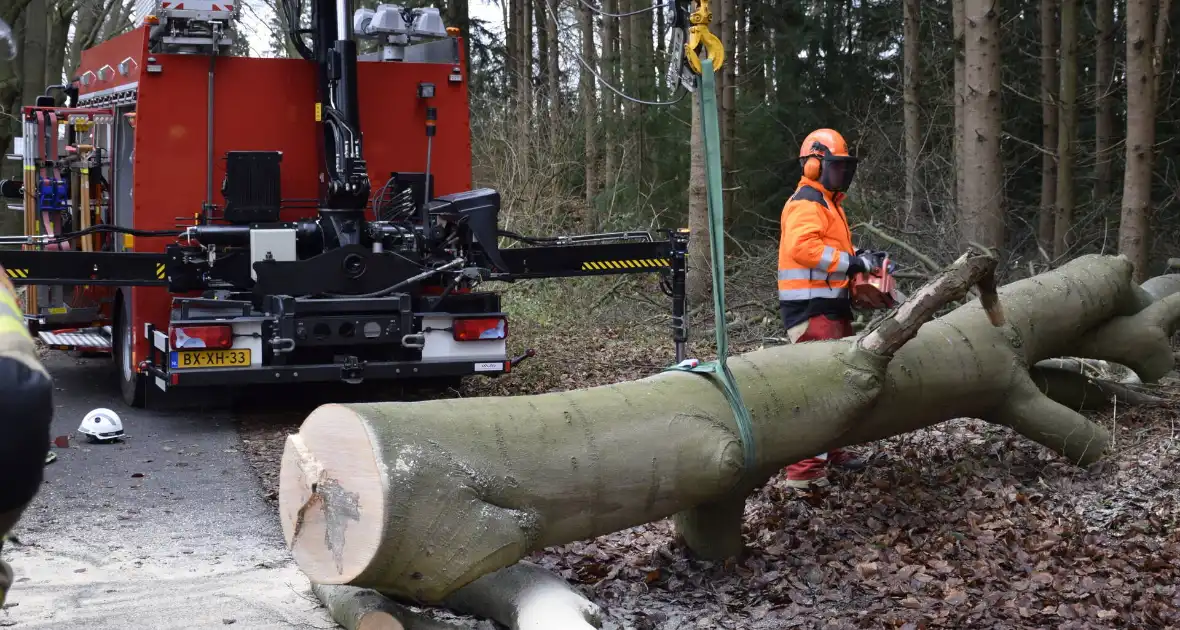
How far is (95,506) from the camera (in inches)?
246

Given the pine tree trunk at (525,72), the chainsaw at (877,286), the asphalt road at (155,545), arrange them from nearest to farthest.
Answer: the asphalt road at (155,545) → the chainsaw at (877,286) → the pine tree trunk at (525,72)

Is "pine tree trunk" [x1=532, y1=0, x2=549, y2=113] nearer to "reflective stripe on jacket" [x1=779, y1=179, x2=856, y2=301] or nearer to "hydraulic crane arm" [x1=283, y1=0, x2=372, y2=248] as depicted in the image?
"hydraulic crane arm" [x1=283, y1=0, x2=372, y2=248]

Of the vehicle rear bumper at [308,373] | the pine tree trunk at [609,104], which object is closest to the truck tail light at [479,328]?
the vehicle rear bumper at [308,373]

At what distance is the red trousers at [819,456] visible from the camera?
19.5 ft

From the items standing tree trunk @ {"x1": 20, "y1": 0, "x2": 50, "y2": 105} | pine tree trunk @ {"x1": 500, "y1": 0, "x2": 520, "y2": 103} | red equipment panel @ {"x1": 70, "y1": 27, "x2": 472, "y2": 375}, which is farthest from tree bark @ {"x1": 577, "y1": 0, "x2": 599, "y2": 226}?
standing tree trunk @ {"x1": 20, "y1": 0, "x2": 50, "y2": 105}

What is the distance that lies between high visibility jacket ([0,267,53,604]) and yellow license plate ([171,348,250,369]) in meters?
6.22

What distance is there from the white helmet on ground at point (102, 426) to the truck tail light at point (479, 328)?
2372mm

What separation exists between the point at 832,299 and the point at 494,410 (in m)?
2.70

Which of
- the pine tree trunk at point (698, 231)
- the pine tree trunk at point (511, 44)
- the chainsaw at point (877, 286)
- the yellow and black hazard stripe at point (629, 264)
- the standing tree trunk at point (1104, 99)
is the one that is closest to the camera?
the chainsaw at point (877, 286)

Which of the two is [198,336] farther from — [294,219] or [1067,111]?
[1067,111]

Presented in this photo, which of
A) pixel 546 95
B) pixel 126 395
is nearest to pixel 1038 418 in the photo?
pixel 126 395

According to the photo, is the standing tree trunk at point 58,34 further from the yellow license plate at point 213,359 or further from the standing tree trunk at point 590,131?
the yellow license plate at point 213,359

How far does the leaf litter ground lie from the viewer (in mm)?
4332

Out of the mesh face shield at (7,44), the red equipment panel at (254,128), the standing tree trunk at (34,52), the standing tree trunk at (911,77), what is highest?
the standing tree trunk at (34,52)
